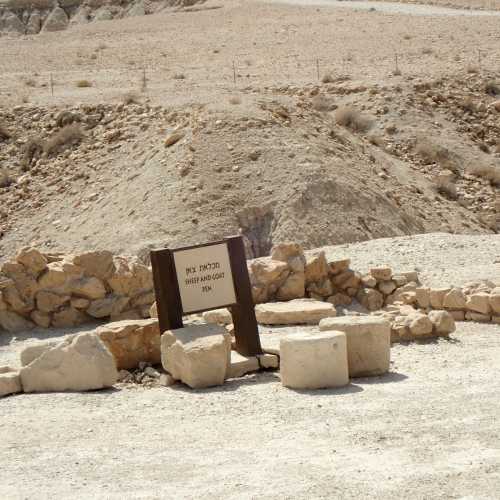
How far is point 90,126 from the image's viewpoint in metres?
25.0

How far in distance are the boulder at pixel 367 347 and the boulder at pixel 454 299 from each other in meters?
2.70

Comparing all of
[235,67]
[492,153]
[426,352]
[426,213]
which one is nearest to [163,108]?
[426,213]

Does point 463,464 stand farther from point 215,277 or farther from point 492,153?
point 492,153

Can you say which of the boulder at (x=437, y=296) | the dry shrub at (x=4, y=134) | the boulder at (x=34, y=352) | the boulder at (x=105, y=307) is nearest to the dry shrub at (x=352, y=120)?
the dry shrub at (x=4, y=134)

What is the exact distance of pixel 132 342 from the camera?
34.5 feet

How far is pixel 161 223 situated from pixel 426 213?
19.3 feet

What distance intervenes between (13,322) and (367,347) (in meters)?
5.79

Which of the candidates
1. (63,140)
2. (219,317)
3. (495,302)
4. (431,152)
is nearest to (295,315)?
(219,317)

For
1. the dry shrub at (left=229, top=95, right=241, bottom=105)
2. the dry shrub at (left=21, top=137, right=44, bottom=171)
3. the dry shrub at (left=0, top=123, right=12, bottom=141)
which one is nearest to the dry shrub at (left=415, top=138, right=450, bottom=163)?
the dry shrub at (left=229, top=95, right=241, bottom=105)

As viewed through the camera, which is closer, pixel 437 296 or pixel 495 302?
pixel 495 302

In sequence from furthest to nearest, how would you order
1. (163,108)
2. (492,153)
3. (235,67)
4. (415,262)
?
(235,67) → (492,153) → (163,108) → (415,262)

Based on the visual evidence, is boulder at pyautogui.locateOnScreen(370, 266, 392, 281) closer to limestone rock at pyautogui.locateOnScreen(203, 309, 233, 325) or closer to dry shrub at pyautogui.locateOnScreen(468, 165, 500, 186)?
limestone rock at pyautogui.locateOnScreen(203, 309, 233, 325)

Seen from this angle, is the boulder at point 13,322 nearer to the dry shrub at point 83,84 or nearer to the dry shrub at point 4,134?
the dry shrub at point 4,134

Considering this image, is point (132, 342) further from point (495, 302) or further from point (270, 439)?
point (495, 302)
